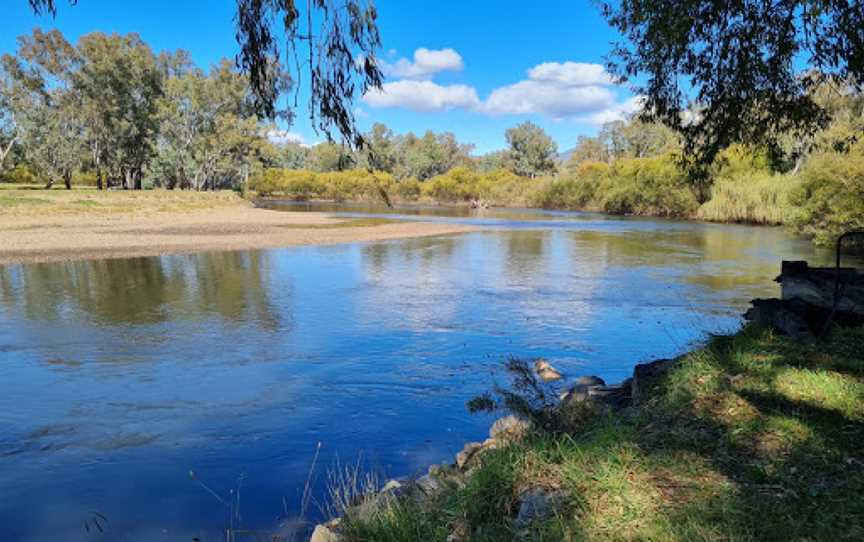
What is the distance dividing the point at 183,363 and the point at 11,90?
6193 centimetres

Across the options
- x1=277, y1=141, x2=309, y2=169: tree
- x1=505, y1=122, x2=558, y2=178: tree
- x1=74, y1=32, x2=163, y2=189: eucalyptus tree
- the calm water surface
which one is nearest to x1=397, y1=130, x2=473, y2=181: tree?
x1=505, y1=122, x2=558, y2=178: tree

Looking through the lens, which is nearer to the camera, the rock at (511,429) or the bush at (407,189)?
the rock at (511,429)

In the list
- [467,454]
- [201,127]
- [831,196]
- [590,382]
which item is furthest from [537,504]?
[201,127]

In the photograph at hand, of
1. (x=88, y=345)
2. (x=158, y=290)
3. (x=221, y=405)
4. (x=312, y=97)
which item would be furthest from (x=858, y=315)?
(x=158, y=290)

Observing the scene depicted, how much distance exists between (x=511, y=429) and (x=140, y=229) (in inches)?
1312

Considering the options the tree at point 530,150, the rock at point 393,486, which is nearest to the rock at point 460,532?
the rock at point 393,486

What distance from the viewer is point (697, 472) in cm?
395

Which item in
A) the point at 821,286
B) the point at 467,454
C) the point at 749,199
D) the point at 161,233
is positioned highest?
the point at 749,199

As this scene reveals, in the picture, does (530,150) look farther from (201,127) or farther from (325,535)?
(325,535)

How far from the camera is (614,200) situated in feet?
240

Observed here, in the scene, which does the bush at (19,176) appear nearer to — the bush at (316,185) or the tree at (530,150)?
the bush at (316,185)

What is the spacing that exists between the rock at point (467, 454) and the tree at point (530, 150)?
12263 centimetres

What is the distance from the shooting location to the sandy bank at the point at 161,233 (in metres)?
25.6

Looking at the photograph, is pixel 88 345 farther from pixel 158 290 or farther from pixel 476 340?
pixel 476 340
